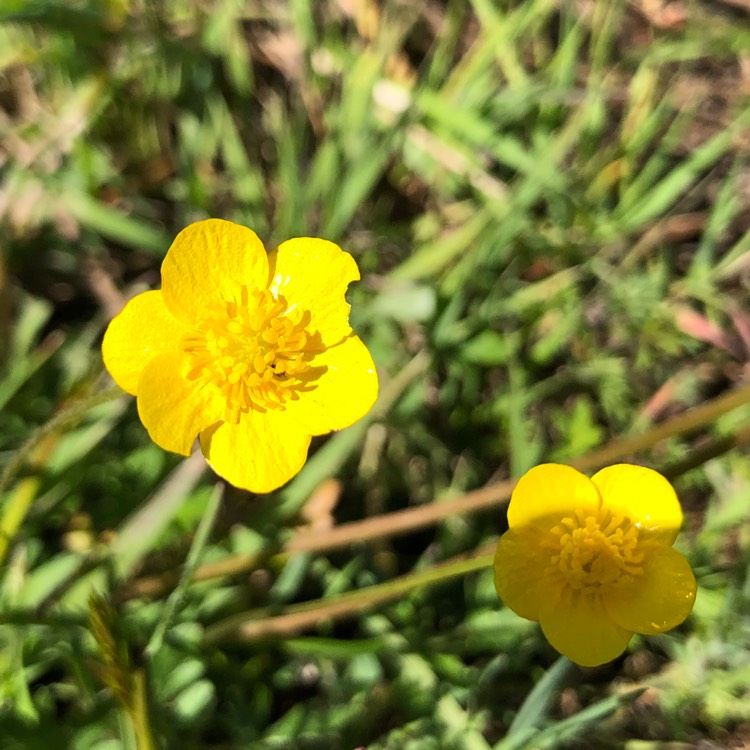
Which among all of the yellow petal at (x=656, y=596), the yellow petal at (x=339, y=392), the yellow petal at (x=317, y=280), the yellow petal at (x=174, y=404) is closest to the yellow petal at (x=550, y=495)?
the yellow petal at (x=656, y=596)

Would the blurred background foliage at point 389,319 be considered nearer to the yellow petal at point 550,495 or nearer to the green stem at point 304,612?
the green stem at point 304,612

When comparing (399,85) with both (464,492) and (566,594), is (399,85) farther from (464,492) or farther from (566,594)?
(566,594)

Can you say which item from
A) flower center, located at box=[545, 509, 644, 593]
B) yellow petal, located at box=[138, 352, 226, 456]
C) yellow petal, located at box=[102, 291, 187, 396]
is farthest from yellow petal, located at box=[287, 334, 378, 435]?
flower center, located at box=[545, 509, 644, 593]

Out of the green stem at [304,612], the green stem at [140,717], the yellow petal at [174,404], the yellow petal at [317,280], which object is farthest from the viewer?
the green stem at [304,612]

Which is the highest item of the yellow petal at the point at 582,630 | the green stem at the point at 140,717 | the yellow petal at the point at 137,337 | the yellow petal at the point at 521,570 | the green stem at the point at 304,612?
the yellow petal at the point at 137,337

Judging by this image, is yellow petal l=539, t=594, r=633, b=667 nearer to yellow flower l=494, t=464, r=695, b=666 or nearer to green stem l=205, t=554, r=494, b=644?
yellow flower l=494, t=464, r=695, b=666

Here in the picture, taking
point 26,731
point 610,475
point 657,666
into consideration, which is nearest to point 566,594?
point 610,475

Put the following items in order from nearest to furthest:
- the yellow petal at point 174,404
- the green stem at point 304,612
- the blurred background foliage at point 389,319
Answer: the yellow petal at point 174,404, the green stem at point 304,612, the blurred background foliage at point 389,319

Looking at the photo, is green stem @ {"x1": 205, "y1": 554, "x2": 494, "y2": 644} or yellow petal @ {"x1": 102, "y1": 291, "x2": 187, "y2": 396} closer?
yellow petal @ {"x1": 102, "y1": 291, "x2": 187, "y2": 396}
